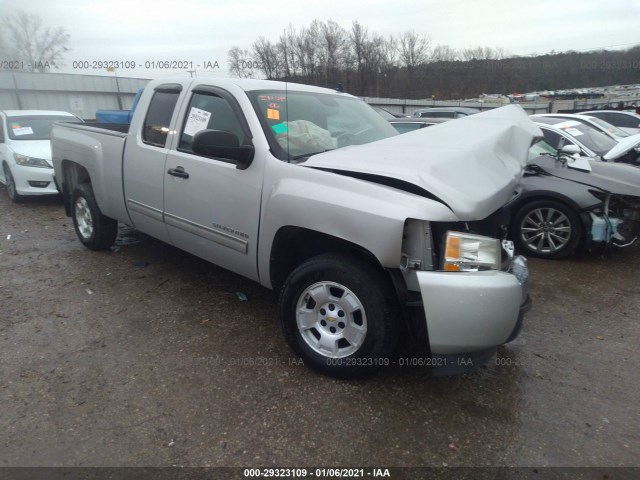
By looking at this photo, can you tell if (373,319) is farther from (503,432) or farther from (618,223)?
(618,223)

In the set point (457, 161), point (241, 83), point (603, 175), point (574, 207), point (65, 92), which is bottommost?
point (574, 207)

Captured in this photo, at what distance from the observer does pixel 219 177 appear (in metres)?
3.25

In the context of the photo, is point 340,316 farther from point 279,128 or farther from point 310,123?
point 310,123

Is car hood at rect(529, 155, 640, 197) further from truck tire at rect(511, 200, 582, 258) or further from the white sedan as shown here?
the white sedan

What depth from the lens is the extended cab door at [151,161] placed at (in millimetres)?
3803

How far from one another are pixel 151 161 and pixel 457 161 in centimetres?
264

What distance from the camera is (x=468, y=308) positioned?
2234 mm

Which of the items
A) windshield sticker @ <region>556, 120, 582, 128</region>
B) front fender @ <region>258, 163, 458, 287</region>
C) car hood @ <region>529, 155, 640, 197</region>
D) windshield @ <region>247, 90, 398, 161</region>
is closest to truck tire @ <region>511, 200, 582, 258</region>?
car hood @ <region>529, 155, 640, 197</region>

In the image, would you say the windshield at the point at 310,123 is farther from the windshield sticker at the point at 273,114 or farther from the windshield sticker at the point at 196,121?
the windshield sticker at the point at 196,121

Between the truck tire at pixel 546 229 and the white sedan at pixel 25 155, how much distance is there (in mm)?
7426

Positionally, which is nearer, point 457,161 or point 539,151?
point 457,161

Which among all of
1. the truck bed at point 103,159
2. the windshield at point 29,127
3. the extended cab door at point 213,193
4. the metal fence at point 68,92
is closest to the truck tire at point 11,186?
the windshield at point 29,127

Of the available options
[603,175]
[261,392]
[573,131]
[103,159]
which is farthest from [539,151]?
[103,159]

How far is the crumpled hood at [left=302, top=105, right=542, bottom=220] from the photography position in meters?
2.39
